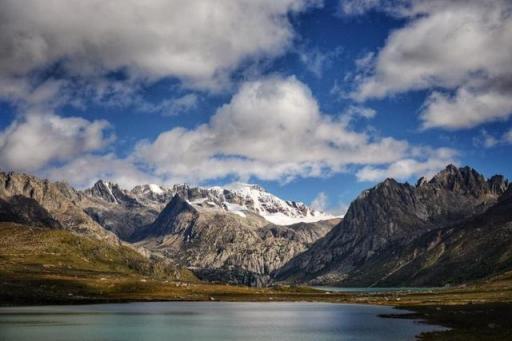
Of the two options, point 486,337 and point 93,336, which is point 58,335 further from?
point 486,337

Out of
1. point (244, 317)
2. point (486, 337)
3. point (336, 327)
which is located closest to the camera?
point (486, 337)

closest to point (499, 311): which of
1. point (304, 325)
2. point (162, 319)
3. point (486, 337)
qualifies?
point (304, 325)

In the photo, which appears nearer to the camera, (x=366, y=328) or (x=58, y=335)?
(x=58, y=335)

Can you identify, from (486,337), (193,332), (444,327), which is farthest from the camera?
(193,332)

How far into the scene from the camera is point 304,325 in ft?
465

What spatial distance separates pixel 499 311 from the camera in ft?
477

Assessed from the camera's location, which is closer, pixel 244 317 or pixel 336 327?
pixel 336 327

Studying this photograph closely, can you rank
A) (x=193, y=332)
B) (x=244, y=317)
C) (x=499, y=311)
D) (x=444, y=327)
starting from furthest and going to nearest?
(x=244, y=317)
(x=499, y=311)
(x=193, y=332)
(x=444, y=327)

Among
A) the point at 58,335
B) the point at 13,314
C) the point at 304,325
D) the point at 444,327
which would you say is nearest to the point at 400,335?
the point at 444,327

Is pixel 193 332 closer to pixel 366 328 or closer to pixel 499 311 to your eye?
pixel 366 328

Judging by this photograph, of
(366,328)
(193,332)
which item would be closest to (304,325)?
(366,328)

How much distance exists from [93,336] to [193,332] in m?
22.6

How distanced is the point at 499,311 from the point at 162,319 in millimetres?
89441

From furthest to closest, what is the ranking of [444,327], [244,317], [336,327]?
[244,317]
[336,327]
[444,327]
